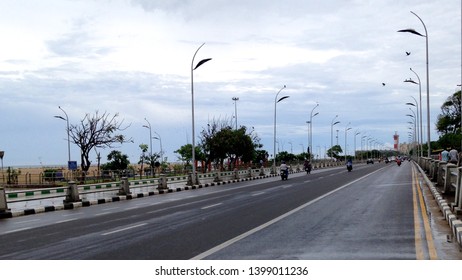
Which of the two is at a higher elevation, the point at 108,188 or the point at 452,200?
the point at 452,200

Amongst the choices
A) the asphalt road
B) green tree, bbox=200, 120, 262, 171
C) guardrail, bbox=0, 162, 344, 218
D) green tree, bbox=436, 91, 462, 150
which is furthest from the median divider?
green tree, bbox=436, 91, 462, 150

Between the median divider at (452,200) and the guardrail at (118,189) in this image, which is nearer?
the median divider at (452,200)

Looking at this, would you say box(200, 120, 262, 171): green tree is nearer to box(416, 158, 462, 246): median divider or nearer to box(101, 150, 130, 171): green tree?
box(101, 150, 130, 171): green tree

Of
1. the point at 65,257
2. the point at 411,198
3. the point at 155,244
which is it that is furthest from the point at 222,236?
the point at 411,198

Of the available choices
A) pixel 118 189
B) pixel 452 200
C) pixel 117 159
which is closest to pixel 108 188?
pixel 118 189

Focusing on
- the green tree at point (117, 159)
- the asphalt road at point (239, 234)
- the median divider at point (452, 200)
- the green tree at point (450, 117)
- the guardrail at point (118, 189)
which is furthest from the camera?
the green tree at point (450, 117)

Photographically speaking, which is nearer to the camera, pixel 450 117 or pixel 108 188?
pixel 108 188

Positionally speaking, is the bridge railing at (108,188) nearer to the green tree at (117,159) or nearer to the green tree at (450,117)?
the green tree at (117,159)

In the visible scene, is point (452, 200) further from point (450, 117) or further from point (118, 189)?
point (450, 117)

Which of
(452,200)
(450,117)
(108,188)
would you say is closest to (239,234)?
(452,200)

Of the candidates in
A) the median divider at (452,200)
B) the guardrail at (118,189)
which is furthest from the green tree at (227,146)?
the median divider at (452,200)

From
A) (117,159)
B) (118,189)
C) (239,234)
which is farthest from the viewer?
(117,159)

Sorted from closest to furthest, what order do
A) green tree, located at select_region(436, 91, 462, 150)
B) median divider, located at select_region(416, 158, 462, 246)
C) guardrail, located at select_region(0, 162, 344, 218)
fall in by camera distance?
median divider, located at select_region(416, 158, 462, 246), guardrail, located at select_region(0, 162, 344, 218), green tree, located at select_region(436, 91, 462, 150)

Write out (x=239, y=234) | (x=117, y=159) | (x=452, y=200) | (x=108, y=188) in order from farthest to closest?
(x=117, y=159) → (x=108, y=188) → (x=452, y=200) → (x=239, y=234)
